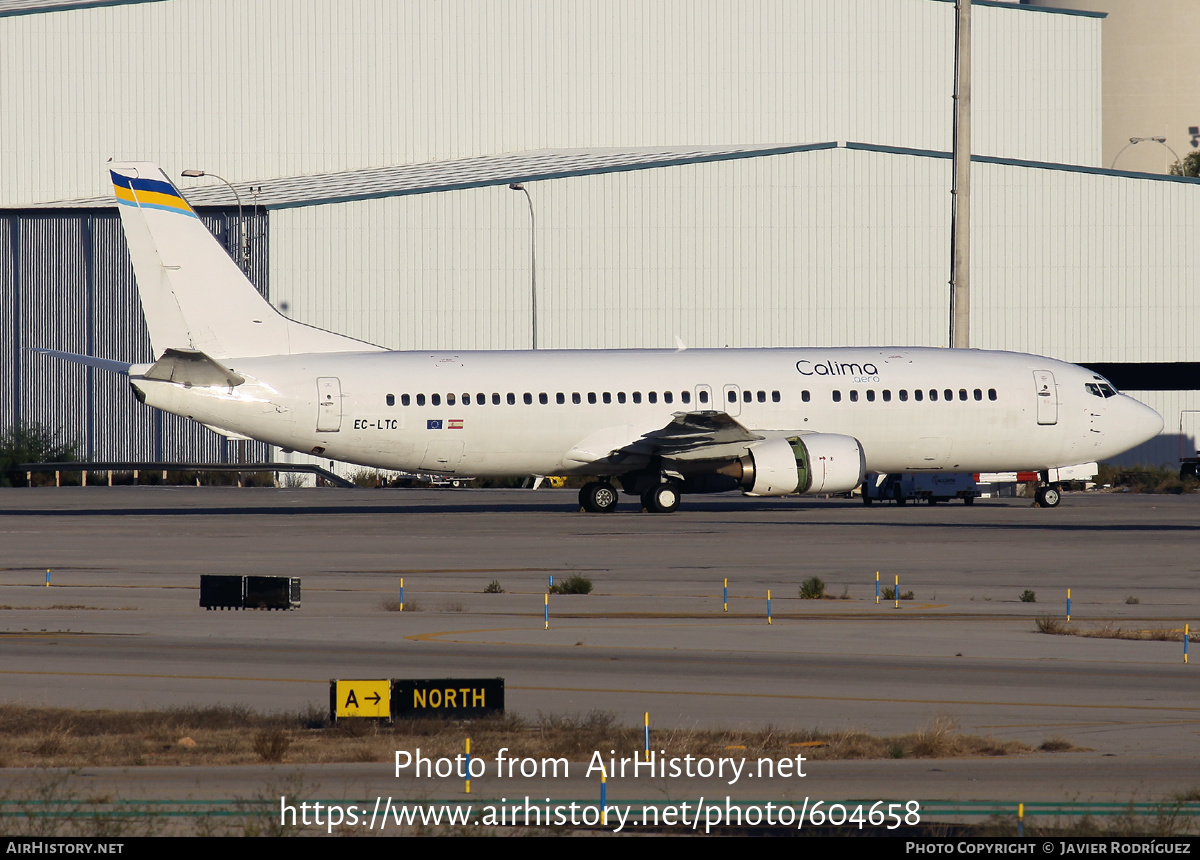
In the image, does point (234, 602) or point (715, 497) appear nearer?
point (234, 602)

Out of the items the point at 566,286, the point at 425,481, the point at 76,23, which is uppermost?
the point at 76,23

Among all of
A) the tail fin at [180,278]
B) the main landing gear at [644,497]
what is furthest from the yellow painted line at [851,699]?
the main landing gear at [644,497]

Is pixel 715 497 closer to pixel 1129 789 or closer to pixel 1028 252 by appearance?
pixel 1028 252

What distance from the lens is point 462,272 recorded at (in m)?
69.0

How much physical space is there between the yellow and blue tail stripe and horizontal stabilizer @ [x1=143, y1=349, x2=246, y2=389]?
3.69 metres

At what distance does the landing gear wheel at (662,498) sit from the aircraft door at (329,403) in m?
8.87

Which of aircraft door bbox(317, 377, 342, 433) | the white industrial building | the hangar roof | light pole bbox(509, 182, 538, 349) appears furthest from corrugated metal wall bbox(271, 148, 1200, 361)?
aircraft door bbox(317, 377, 342, 433)

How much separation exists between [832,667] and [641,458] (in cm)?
2542

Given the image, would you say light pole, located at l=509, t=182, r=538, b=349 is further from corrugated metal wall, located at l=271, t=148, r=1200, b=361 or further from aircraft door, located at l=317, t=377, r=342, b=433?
aircraft door, located at l=317, t=377, r=342, b=433

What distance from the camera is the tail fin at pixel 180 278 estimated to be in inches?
1590

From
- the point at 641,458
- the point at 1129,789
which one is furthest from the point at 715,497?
the point at 1129,789

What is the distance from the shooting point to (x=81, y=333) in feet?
231

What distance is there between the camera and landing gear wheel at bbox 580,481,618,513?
44531 mm
